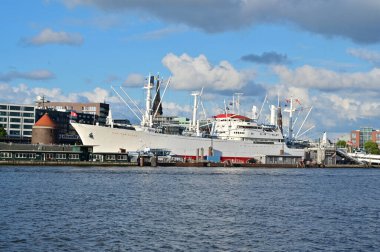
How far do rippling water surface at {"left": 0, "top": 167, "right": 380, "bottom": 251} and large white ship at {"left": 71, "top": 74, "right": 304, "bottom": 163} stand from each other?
227 feet

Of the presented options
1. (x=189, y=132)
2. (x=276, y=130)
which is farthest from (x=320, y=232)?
(x=276, y=130)

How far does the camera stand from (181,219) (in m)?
45.3

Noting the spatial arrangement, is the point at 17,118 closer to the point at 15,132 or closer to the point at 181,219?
the point at 15,132

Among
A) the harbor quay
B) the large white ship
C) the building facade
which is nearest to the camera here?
the harbor quay

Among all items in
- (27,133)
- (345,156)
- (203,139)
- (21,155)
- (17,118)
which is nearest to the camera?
(21,155)

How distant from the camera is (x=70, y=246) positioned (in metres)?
34.3

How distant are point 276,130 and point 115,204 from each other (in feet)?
402

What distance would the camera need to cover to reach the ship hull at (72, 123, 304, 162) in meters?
140

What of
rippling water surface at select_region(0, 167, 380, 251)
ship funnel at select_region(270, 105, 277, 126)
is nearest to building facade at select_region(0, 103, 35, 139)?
ship funnel at select_region(270, 105, 277, 126)

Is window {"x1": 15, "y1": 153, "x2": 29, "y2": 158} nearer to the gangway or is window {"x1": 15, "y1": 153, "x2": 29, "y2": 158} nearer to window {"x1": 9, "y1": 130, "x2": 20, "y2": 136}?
window {"x1": 9, "y1": 130, "x2": 20, "y2": 136}

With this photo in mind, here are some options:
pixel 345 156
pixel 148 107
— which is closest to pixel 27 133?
pixel 148 107

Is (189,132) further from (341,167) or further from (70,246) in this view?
(70,246)

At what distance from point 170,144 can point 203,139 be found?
977 centimetres

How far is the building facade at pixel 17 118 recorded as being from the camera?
7746 inches
